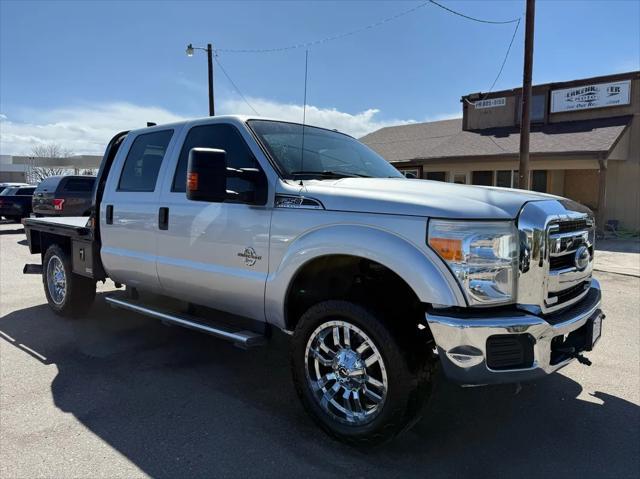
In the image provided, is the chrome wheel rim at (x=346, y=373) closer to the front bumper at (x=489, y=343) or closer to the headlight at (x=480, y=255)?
the front bumper at (x=489, y=343)

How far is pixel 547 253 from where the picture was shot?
281cm

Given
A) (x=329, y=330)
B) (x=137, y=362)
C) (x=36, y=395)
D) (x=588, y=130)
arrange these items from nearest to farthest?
(x=329, y=330) < (x=36, y=395) < (x=137, y=362) < (x=588, y=130)

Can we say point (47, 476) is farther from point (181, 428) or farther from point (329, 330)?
point (329, 330)

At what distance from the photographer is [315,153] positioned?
3.94 metres

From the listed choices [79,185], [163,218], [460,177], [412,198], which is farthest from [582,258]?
[460,177]

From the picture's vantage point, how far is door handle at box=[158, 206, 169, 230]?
419 centimetres

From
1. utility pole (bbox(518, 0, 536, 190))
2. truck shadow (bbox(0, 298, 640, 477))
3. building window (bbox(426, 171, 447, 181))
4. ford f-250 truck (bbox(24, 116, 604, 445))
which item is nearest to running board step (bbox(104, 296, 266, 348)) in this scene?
ford f-250 truck (bbox(24, 116, 604, 445))

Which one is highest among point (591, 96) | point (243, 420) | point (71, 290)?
point (591, 96)

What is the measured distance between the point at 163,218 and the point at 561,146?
49.4 feet

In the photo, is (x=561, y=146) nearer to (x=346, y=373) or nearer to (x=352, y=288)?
(x=352, y=288)

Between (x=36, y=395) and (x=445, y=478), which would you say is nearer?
(x=445, y=478)

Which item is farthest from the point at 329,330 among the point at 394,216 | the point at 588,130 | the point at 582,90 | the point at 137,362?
the point at 582,90

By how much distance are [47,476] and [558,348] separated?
2.94m

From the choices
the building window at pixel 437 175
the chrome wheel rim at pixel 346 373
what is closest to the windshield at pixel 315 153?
the chrome wheel rim at pixel 346 373
